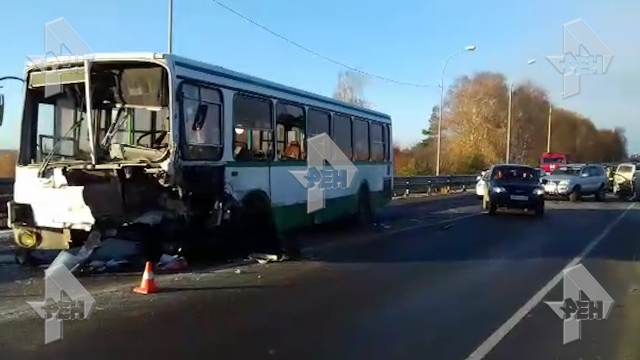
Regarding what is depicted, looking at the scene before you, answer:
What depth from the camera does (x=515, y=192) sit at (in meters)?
22.7

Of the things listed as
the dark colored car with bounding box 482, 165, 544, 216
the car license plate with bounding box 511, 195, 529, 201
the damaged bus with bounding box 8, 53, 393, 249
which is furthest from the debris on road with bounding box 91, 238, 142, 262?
the car license plate with bounding box 511, 195, 529, 201

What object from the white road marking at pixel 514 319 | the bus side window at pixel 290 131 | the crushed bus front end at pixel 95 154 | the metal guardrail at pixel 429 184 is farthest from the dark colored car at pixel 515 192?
the crushed bus front end at pixel 95 154

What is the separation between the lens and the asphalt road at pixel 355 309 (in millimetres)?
6277

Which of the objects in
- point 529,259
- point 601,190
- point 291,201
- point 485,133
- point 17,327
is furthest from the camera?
point 485,133

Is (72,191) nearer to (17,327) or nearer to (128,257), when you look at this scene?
(128,257)

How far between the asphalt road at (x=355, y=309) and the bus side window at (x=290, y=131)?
1.90m

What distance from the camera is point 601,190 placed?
3497cm

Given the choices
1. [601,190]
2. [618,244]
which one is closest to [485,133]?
[601,190]

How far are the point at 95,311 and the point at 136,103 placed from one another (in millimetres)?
3361

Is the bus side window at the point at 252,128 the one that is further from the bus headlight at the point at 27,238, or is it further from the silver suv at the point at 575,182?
the silver suv at the point at 575,182

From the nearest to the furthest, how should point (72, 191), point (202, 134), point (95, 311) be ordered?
point (95, 311) < point (72, 191) < point (202, 134)

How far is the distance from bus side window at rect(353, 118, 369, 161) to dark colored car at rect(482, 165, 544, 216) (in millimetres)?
6496

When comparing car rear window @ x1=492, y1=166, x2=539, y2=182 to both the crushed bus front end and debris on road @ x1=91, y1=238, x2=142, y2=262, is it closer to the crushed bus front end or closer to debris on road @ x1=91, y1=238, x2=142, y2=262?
debris on road @ x1=91, y1=238, x2=142, y2=262

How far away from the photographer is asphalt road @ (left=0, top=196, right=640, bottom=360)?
6.28 metres
